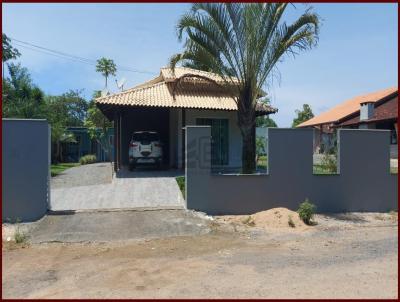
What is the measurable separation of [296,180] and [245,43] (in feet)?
14.2

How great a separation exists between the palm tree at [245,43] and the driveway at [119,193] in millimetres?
2820

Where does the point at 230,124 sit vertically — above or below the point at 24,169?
above

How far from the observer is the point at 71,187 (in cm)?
1368

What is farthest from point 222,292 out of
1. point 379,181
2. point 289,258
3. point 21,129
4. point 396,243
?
point 379,181

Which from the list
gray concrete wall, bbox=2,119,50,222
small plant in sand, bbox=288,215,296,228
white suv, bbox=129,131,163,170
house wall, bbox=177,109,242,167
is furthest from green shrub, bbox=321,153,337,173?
gray concrete wall, bbox=2,119,50,222

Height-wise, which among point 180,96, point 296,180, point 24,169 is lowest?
point 296,180

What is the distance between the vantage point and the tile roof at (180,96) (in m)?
16.1

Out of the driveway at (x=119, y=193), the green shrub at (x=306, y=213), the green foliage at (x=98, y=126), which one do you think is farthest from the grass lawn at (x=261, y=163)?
the green foliage at (x=98, y=126)

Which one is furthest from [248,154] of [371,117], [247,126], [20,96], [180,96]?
[371,117]

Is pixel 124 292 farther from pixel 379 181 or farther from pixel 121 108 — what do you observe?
pixel 121 108

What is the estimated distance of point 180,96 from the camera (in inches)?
688

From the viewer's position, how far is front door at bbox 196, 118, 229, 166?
1803 centimetres

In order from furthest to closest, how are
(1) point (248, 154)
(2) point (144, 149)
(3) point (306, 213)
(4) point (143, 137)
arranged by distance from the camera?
(4) point (143, 137)
(2) point (144, 149)
(1) point (248, 154)
(3) point (306, 213)

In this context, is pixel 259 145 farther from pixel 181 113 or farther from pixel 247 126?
pixel 247 126
